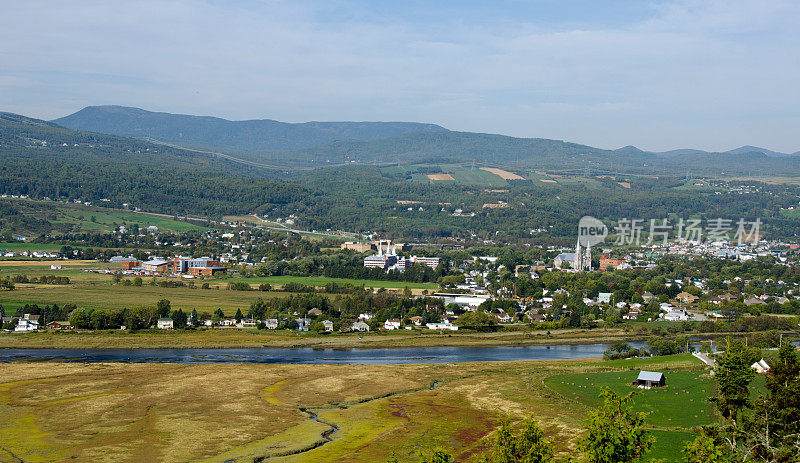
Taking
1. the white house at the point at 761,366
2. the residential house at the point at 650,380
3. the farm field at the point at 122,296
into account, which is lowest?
the farm field at the point at 122,296

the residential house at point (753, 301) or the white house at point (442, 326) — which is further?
the residential house at point (753, 301)

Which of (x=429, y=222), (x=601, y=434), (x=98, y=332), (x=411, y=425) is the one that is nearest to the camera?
(x=601, y=434)

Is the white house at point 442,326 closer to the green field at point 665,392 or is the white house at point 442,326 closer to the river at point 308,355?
the river at point 308,355

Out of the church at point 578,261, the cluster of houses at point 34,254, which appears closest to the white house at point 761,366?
the church at point 578,261

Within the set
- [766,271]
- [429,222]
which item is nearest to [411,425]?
[766,271]

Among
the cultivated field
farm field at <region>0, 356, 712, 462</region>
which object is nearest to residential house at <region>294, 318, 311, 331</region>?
farm field at <region>0, 356, 712, 462</region>

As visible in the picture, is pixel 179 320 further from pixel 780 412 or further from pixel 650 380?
pixel 780 412

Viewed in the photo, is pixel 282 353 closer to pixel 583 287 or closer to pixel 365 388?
pixel 365 388
